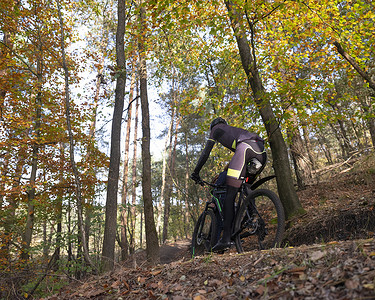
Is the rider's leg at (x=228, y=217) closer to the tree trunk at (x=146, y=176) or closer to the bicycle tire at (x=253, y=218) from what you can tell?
the bicycle tire at (x=253, y=218)

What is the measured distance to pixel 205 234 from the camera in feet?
16.3

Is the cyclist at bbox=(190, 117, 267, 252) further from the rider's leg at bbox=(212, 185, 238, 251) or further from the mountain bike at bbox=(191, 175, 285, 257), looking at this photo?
the mountain bike at bbox=(191, 175, 285, 257)

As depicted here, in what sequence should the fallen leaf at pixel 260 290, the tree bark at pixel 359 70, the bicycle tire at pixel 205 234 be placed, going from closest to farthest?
the fallen leaf at pixel 260 290, the bicycle tire at pixel 205 234, the tree bark at pixel 359 70

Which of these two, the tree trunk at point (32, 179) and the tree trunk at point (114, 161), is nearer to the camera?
the tree trunk at point (114, 161)

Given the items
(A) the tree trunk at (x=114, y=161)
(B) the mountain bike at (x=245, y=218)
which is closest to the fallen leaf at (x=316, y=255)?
(B) the mountain bike at (x=245, y=218)

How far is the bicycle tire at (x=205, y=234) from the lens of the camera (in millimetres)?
4671

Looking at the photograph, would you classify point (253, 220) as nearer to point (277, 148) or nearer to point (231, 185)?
point (231, 185)

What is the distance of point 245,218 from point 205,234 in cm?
119

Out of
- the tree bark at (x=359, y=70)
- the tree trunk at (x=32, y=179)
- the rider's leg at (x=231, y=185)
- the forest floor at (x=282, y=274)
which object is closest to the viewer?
the forest floor at (x=282, y=274)

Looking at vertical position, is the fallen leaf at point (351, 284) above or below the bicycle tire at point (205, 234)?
below

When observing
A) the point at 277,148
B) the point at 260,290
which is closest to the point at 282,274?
the point at 260,290

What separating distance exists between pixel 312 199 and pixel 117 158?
575cm

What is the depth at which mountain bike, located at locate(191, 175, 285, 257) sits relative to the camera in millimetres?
3789

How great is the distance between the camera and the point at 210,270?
2.63 meters
